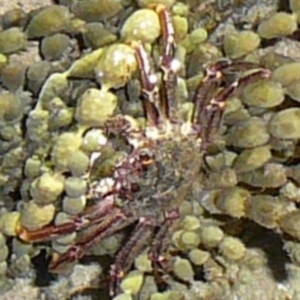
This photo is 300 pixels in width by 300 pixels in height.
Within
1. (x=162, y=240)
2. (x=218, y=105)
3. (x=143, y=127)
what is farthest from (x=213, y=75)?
(x=162, y=240)

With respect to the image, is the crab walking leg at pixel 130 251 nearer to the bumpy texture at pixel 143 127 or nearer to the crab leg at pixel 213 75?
the bumpy texture at pixel 143 127

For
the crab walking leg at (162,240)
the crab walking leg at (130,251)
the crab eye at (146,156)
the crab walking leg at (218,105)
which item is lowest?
the crab walking leg at (130,251)

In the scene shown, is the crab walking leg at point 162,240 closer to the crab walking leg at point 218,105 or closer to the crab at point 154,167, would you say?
the crab at point 154,167

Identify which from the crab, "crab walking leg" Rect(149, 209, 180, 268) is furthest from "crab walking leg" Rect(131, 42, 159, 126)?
"crab walking leg" Rect(149, 209, 180, 268)

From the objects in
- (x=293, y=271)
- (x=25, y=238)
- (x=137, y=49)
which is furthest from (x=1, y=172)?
(x=293, y=271)

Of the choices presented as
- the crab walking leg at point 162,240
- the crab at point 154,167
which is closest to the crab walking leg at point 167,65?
the crab at point 154,167

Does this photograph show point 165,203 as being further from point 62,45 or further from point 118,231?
point 62,45

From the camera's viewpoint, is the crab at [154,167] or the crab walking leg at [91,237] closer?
the crab at [154,167]

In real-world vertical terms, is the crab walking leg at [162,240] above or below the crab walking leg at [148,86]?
below
